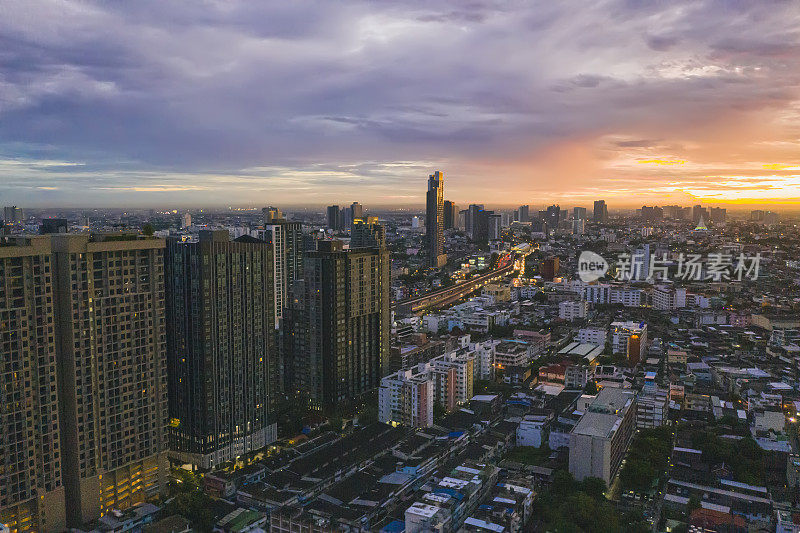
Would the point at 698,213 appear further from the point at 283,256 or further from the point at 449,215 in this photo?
the point at 283,256

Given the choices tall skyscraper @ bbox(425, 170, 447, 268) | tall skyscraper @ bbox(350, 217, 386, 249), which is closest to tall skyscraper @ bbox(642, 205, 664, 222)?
tall skyscraper @ bbox(425, 170, 447, 268)

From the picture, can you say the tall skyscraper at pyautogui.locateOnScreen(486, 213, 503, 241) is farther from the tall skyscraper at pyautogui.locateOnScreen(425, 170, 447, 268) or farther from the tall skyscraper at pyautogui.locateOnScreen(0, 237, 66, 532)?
the tall skyscraper at pyautogui.locateOnScreen(0, 237, 66, 532)

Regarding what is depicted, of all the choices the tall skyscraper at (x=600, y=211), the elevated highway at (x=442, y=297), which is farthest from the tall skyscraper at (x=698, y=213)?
the elevated highway at (x=442, y=297)

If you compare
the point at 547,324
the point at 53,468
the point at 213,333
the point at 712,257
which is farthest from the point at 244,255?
the point at 712,257

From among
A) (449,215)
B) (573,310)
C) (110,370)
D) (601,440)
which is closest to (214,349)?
(110,370)

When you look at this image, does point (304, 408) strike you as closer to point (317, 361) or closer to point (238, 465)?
point (317, 361)

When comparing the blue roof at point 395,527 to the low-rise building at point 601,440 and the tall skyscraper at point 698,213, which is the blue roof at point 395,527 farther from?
the tall skyscraper at point 698,213
